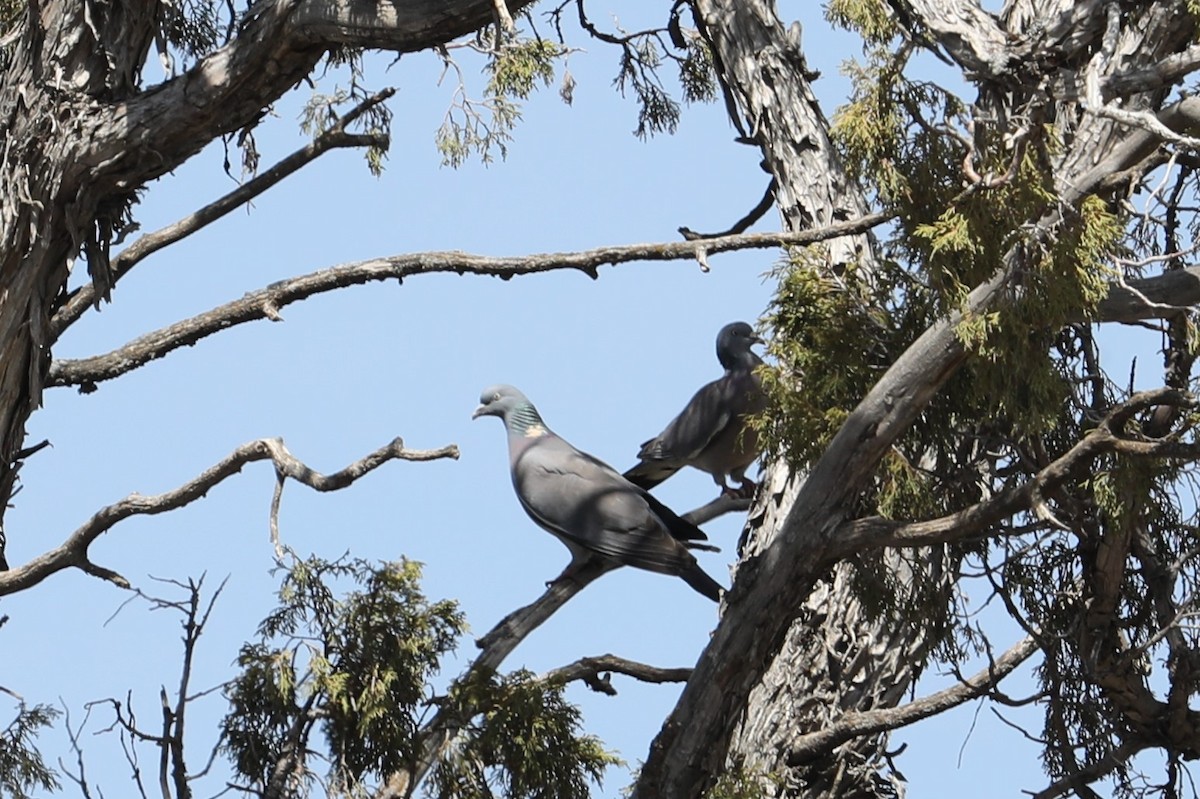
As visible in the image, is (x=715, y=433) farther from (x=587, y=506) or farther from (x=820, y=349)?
(x=820, y=349)

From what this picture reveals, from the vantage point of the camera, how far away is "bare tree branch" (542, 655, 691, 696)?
5758 mm

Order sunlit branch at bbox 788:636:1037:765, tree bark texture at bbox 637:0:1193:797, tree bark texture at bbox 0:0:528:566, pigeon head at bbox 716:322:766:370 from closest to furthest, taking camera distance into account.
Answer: tree bark texture at bbox 637:0:1193:797
sunlit branch at bbox 788:636:1037:765
tree bark texture at bbox 0:0:528:566
pigeon head at bbox 716:322:766:370

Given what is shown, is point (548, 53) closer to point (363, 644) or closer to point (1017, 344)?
point (363, 644)

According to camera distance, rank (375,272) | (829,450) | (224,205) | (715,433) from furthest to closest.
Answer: (715,433) → (224,205) → (375,272) → (829,450)

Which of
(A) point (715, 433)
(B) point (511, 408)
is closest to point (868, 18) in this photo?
(A) point (715, 433)

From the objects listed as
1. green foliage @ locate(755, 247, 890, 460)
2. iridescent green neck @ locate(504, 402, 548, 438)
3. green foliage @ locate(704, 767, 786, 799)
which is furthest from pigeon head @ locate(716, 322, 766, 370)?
green foliage @ locate(755, 247, 890, 460)

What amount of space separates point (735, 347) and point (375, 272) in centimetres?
226

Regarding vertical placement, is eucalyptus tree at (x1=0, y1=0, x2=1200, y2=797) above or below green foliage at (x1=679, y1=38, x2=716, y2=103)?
below

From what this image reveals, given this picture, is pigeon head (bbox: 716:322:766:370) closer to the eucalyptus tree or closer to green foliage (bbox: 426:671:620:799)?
the eucalyptus tree

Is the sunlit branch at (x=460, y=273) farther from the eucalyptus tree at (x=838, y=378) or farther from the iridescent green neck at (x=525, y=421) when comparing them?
the iridescent green neck at (x=525, y=421)

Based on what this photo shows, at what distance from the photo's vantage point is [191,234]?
651cm

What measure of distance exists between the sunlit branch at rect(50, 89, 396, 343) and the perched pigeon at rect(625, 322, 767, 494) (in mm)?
1875

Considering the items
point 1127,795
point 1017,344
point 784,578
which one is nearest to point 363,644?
point 784,578

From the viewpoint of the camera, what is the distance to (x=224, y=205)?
6355 mm
